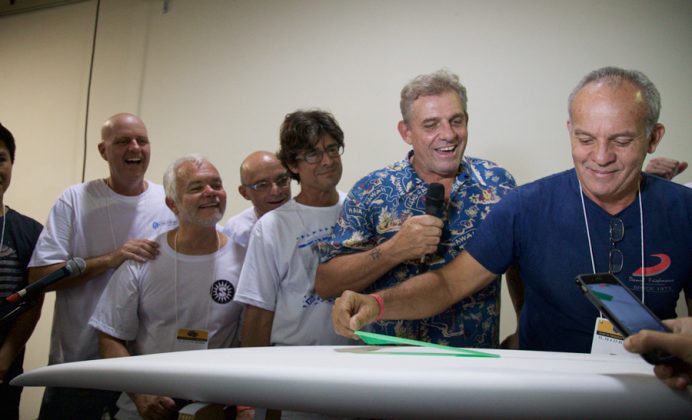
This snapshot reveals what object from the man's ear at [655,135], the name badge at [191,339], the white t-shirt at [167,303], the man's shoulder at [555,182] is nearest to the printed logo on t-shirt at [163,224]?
the white t-shirt at [167,303]

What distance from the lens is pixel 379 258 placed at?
153 cm

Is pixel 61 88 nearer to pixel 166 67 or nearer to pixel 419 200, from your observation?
pixel 166 67

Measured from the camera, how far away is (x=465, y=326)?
159 cm

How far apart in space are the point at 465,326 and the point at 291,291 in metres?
0.66

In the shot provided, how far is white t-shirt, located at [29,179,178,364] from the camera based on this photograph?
2.31m

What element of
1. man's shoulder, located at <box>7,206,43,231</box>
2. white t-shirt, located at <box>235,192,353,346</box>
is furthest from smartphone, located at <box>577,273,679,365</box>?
man's shoulder, located at <box>7,206,43,231</box>

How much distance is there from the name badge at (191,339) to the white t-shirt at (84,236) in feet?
2.02

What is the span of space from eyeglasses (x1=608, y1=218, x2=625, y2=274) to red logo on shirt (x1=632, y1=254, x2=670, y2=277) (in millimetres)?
47

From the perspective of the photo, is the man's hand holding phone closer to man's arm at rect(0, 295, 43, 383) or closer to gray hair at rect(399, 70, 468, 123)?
gray hair at rect(399, 70, 468, 123)

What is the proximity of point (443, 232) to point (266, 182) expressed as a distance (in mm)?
1085

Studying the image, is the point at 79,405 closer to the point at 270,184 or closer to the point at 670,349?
the point at 270,184

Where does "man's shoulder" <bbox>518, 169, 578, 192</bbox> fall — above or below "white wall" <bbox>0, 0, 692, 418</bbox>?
below

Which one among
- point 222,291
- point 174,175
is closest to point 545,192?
point 222,291

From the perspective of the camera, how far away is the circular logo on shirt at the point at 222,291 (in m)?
2.05
